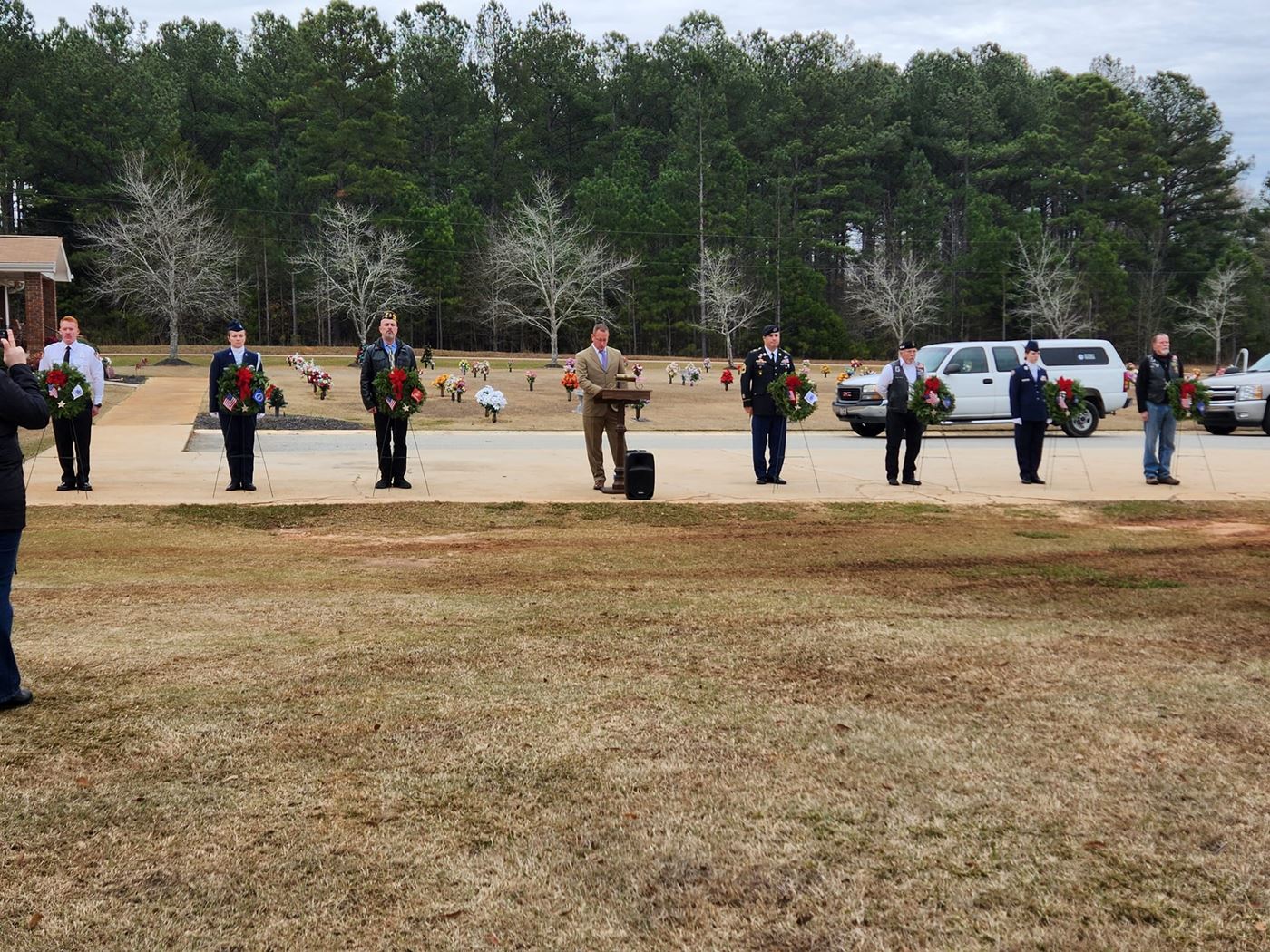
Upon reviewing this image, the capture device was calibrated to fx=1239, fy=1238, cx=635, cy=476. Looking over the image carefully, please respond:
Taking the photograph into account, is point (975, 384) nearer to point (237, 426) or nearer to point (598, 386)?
point (598, 386)

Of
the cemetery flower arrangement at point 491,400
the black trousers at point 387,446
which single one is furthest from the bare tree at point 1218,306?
the black trousers at point 387,446

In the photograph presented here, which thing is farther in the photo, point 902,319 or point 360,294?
point 902,319

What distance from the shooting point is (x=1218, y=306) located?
72.4 meters

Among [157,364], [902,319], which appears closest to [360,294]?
[157,364]

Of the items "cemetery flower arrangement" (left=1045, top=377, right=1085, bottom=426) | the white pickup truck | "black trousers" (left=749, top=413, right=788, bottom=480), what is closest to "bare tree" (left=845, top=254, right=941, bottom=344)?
the white pickup truck

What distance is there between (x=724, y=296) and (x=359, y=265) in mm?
20057

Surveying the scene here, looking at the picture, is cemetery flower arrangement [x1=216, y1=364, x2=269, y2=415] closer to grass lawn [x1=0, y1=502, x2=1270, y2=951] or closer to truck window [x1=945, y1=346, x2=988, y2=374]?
grass lawn [x1=0, y1=502, x2=1270, y2=951]

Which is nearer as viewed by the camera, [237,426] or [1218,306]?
[237,426]

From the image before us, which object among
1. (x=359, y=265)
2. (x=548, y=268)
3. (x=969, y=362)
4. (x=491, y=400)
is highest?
(x=359, y=265)

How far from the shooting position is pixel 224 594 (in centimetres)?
821

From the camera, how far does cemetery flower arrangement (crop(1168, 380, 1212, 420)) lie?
15023 millimetres

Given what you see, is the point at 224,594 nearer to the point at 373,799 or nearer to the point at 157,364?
the point at 373,799

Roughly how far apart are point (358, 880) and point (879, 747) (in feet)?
7.21

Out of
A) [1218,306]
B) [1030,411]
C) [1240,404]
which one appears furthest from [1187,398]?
[1218,306]
